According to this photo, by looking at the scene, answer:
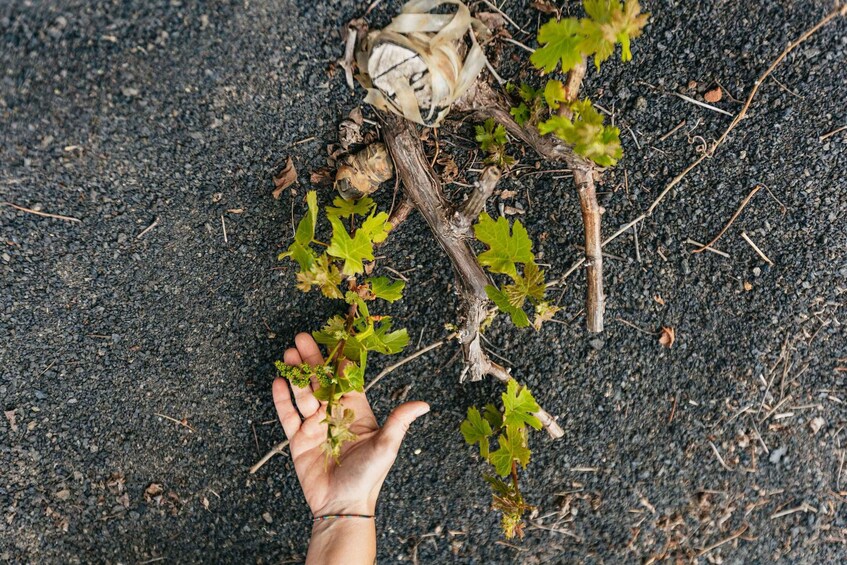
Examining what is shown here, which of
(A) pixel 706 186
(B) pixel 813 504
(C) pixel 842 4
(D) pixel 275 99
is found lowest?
(B) pixel 813 504

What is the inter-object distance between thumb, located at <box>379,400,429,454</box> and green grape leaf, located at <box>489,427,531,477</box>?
0.30 metres

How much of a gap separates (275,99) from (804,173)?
185 centimetres

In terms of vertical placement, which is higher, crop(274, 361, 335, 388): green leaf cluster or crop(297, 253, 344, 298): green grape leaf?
crop(297, 253, 344, 298): green grape leaf

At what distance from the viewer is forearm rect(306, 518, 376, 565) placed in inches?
77.6

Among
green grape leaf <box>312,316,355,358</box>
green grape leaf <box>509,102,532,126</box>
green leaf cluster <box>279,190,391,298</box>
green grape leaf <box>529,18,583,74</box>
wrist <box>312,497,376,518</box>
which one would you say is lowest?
wrist <box>312,497,376,518</box>

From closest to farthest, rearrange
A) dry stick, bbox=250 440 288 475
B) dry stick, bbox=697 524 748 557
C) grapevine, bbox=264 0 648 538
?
grapevine, bbox=264 0 648 538
dry stick, bbox=250 440 288 475
dry stick, bbox=697 524 748 557

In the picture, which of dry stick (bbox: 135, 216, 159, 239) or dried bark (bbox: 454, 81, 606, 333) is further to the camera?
dry stick (bbox: 135, 216, 159, 239)

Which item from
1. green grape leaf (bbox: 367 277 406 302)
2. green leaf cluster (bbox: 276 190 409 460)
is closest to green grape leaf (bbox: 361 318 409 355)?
green leaf cluster (bbox: 276 190 409 460)

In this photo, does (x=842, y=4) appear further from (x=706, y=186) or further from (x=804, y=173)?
(x=706, y=186)

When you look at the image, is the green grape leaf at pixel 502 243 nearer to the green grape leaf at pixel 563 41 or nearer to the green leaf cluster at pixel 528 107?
the green leaf cluster at pixel 528 107

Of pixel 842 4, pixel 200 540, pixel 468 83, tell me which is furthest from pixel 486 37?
pixel 200 540

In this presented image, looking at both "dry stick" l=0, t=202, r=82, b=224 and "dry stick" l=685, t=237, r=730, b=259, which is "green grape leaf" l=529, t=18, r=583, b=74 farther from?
"dry stick" l=0, t=202, r=82, b=224

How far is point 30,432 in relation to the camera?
6.76 feet

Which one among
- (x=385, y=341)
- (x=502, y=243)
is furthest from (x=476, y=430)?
(x=502, y=243)
